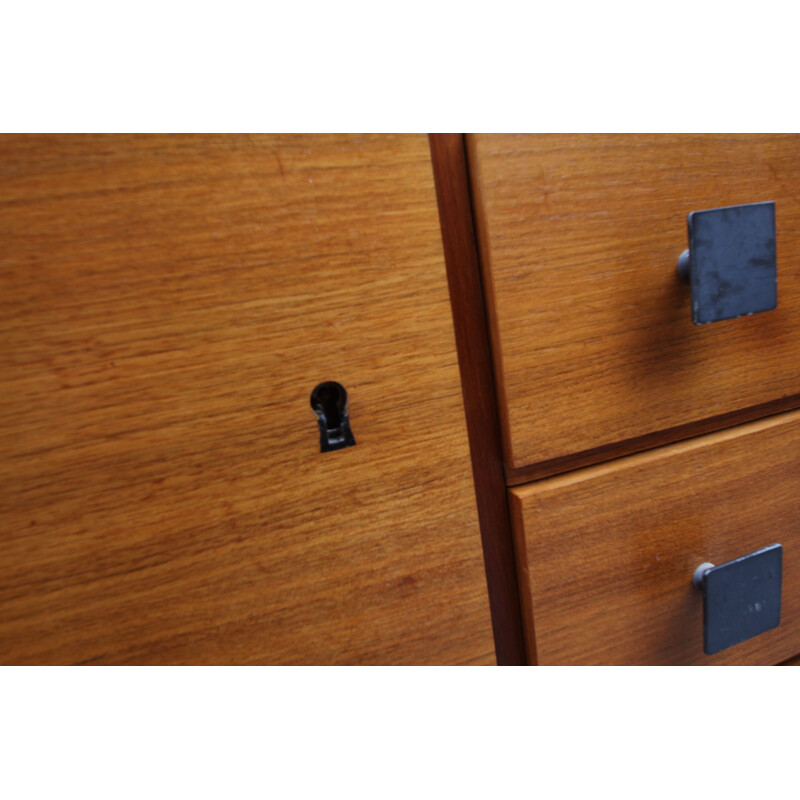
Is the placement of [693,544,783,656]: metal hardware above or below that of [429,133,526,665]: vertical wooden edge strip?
below

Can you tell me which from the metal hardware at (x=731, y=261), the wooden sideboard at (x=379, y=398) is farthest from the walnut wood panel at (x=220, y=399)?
the metal hardware at (x=731, y=261)

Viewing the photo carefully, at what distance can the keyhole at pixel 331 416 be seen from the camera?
26 cm

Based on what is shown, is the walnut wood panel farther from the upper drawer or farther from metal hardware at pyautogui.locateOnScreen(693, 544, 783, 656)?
metal hardware at pyautogui.locateOnScreen(693, 544, 783, 656)

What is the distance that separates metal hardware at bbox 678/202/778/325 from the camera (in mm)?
284

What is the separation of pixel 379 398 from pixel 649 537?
19cm

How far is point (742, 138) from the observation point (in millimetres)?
312

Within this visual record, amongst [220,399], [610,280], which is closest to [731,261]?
[610,280]

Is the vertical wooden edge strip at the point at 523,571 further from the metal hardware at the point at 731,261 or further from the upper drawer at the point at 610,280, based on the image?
the metal hardware at the point at 731,261

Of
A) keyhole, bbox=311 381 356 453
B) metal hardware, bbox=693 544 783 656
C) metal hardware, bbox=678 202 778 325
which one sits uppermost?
metal hardware, bbox=678 202 778 325

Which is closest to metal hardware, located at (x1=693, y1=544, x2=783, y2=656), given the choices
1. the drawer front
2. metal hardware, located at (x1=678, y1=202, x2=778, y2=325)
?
the drawer front

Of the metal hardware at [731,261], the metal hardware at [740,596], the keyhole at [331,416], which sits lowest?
the metal hardware at [740,596]

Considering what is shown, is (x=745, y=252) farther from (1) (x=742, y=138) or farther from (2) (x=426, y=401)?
(2) (x=426, y=401)

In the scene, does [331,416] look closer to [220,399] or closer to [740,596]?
[220,399]

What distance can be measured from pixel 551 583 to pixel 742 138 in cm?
29
